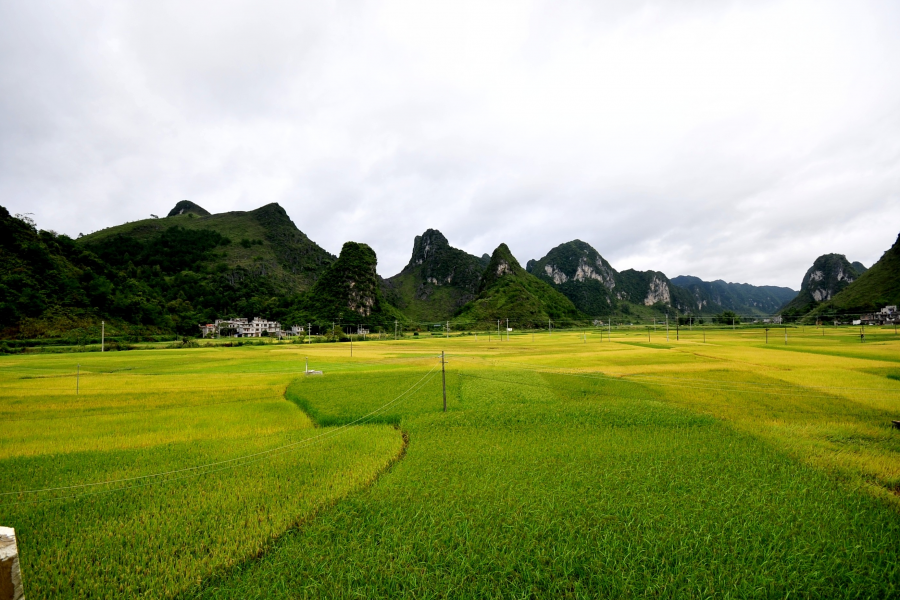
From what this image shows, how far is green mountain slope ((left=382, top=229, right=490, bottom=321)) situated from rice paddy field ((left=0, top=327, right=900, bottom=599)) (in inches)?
5179

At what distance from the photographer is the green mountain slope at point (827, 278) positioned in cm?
12581

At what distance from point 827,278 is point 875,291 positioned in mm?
75987

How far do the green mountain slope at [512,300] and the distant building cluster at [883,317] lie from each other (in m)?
60.7

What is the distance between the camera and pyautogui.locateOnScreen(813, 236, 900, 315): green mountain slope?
227 ft

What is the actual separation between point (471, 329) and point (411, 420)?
85.3 meters

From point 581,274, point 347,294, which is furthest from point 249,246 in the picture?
point 581,274

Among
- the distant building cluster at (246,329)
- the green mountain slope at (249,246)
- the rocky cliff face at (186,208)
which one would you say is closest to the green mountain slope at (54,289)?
the distant building cluster at (246,329)

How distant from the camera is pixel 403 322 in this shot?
107 metres

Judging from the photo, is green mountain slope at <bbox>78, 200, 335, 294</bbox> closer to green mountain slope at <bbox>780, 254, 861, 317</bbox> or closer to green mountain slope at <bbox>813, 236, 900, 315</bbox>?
green mountain slope at <bbox>813, 236, 900, 315</bbox>

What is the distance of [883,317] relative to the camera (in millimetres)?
60938

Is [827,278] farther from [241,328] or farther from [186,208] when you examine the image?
Answer: [186,208]

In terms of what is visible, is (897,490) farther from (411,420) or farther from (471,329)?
(471,329)

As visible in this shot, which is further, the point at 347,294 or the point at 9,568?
the point at 347,294

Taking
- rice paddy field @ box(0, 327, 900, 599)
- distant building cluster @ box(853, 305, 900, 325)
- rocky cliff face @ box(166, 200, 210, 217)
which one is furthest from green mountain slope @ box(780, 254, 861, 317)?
rocky cliff face @ box(166, 200, 210, 217)
